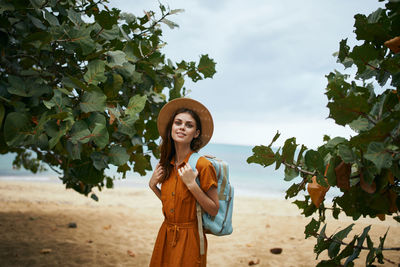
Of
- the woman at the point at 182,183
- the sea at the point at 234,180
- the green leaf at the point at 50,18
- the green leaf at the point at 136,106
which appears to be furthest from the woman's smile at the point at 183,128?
the sea at the point at 234,180

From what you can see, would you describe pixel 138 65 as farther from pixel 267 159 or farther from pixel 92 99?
pixel 267 159

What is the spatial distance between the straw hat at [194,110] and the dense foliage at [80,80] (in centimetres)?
18

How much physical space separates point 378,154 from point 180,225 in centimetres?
129

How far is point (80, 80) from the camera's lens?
6.57 feet

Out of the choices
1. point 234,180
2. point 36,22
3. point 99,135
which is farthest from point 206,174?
point 234,180

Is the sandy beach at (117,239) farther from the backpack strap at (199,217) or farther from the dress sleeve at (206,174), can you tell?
the dress sleeve at (206,174)

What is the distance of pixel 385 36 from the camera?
1.16 meters

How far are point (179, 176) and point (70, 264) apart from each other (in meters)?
2.29

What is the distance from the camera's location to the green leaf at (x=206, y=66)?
7.83ft

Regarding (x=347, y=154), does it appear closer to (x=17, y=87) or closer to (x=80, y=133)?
(x=80, y=133)

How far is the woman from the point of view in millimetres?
1817

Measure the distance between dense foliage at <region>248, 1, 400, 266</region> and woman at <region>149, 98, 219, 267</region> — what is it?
50 centimetres

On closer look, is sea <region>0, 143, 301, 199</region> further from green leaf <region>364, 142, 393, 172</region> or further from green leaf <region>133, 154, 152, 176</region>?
green leaf <region>364, 142, 393, 172</region>

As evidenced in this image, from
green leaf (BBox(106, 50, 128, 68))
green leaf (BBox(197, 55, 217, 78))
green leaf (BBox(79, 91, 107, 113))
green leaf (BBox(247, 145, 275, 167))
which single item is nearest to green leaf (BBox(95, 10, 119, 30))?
green leaf (BBox(106, 50, 128, 68))
